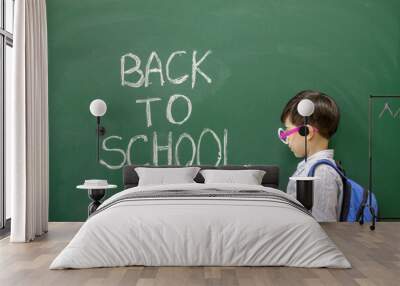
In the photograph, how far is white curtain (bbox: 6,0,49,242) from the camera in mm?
5266

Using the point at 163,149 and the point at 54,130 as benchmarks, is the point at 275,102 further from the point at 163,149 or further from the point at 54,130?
the point at 54,130

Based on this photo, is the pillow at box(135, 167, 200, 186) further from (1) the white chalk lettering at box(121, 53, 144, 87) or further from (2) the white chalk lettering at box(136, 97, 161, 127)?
(1) the white chalk lettering at box(121, 53, 144, 87)

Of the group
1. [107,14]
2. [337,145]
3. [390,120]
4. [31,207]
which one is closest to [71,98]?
[107,14]

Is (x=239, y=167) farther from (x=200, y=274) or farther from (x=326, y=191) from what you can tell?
(x=200, y=274)

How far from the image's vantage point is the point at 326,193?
20.9ft

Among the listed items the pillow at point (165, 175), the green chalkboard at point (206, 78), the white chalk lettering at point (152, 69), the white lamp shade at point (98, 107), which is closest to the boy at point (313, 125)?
the green chalkboard at point (206, 78)

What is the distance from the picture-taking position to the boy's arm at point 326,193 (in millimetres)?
6348

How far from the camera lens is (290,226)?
416 centimetres

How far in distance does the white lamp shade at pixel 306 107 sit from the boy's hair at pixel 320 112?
0.85 ft

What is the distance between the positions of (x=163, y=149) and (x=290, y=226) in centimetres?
280

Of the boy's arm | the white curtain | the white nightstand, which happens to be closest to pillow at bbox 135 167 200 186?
the white nightstand

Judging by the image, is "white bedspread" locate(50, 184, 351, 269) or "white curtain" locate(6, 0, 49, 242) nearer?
"white bedspread" locate(50, 184, 351, 269)

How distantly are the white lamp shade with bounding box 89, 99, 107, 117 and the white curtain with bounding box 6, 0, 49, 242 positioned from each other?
2.17 feet

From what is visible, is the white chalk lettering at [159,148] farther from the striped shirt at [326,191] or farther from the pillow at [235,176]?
the striped shirt at [326,191]
